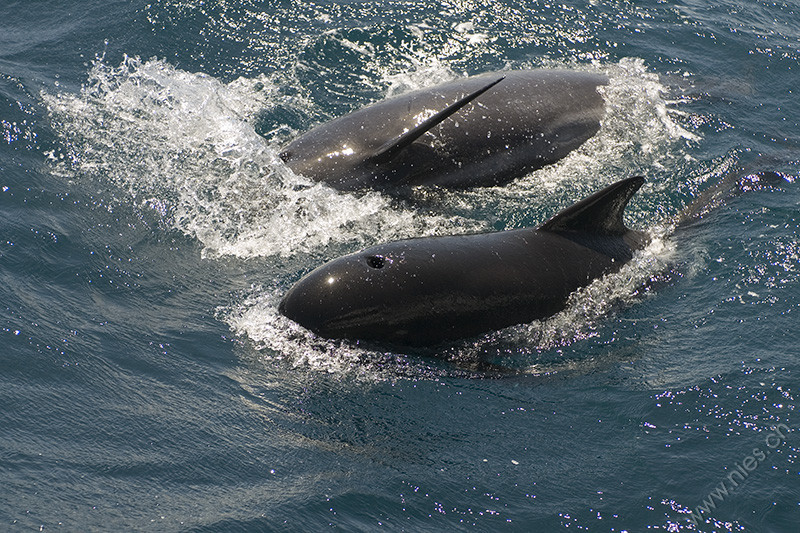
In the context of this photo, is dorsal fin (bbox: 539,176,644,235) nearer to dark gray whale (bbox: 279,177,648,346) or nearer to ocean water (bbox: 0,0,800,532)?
dark gray whale (bbox: 279,177,648,346)

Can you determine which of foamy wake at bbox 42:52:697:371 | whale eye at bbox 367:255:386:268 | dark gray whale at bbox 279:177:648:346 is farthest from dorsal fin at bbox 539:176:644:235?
whale eye at bbox 367:255:386:268

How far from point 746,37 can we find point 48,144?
1165cm

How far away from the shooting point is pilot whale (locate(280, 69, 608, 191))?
11.8 meters

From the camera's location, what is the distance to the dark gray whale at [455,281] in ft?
29.6

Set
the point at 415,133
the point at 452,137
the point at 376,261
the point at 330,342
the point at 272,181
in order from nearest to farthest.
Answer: the point at 330,342 < the point at 376,261 < the point at 415,133 < the point at 272,181 < the point at 452,137

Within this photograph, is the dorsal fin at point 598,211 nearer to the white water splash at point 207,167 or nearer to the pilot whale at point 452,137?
the white water splash at point 207,167

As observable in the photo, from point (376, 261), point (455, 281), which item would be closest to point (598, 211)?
point (455, 281)

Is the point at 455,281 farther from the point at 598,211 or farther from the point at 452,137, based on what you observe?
the point at 452,137

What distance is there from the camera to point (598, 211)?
32.7 ft

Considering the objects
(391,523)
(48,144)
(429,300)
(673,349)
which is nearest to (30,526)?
(391,523)

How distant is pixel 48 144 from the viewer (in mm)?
12727

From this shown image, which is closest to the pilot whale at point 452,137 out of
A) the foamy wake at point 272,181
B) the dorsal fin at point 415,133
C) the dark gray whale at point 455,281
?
the dorsal fin at point 415,133

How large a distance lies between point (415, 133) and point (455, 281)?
278 cm

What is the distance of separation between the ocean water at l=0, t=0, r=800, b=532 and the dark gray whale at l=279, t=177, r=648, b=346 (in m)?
0.20
